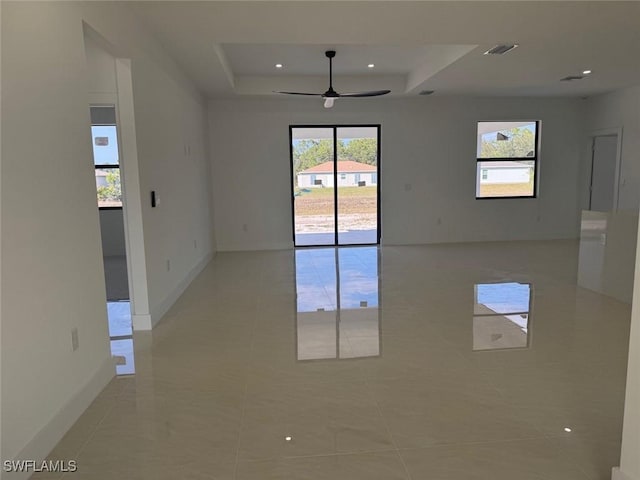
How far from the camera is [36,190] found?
83.0 inches

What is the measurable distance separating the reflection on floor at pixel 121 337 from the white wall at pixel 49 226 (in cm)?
22

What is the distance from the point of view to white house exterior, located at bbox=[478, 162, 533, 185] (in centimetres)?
856

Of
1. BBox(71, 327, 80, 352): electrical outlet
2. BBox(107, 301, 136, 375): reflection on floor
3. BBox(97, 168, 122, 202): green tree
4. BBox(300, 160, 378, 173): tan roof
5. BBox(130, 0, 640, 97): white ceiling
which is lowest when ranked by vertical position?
BBox(107, 301, 136, 375): reflection on floor

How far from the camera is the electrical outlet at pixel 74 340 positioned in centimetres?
246

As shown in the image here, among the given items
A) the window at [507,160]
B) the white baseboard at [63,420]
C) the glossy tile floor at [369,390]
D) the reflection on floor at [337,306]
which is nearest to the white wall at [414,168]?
the window at [507,160]

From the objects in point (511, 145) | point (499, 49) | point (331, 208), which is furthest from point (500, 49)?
point (331, 208)

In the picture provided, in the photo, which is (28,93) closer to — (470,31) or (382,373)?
(382,373)

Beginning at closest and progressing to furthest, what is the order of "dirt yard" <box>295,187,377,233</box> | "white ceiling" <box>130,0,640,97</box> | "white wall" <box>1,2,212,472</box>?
1. "white wall" <box>1,2,212,472</box>
2. "white ceiling" <box>130,0,640,97</box>
3. "dirt yard" <box>295,187,377,233</box>

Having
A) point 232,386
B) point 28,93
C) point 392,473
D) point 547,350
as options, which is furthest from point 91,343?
point 547,350

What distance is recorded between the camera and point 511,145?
337 inches

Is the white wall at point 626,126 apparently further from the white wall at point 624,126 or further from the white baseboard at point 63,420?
the white baseboard at point 63,420

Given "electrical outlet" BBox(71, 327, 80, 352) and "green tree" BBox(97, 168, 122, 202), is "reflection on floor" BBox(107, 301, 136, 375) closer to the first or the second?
"electrical outlet" BBox(71, 327, 80, 352)

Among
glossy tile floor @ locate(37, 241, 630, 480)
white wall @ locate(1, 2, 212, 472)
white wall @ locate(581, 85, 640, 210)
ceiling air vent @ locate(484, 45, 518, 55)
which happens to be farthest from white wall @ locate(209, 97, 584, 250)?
white wall @ locate(1, 2, 212, 472)

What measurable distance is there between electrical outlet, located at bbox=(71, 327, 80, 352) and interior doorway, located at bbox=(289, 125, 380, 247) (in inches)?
233
